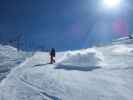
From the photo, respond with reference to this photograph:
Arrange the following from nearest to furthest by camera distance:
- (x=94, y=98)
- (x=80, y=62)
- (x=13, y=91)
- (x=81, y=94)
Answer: (x=94, y=98)
(x=81, y=94)
(x=13, y=91)
(x=80, y=62)

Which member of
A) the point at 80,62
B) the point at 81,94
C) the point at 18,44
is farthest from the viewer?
the point at 18,44

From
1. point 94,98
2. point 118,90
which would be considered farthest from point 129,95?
point 94,98

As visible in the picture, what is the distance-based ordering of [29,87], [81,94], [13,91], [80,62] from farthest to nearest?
[80,62] < [29,87] < [13,91] < [81,94]

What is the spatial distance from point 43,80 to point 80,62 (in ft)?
28.3

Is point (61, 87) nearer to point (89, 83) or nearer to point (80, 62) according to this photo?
point (89, 83)

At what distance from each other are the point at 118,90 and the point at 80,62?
10.9 meters

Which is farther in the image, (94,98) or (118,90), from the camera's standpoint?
(118,90)

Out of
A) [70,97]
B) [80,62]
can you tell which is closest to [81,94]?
[70,97]

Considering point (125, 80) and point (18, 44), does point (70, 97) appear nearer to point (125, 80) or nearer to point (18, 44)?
point (125, 80)

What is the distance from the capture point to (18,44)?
208 ft

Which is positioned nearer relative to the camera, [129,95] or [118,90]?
[129,95]

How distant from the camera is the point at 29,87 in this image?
1048 cm

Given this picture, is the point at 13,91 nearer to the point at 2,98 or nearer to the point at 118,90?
the point at 2,98

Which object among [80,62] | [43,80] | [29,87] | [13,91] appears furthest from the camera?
[80,62]
